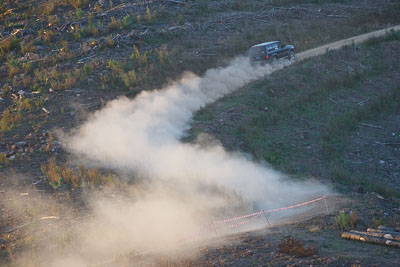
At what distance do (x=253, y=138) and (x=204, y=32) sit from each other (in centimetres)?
1402

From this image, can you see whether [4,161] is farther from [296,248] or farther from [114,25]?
[114,25]

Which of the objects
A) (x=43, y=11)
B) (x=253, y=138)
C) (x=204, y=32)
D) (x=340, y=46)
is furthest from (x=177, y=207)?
(x=43, y=11)

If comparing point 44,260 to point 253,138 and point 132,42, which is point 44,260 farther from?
point 132,42

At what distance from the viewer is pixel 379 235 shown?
923 centimetres

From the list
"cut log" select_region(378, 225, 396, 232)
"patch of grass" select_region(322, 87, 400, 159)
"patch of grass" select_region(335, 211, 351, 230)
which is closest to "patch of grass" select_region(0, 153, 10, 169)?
"patch of grass" select_region(335, 211, 351, 230)

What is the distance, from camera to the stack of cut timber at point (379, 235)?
8.88 m

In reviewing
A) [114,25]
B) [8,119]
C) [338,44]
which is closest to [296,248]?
[8,119]

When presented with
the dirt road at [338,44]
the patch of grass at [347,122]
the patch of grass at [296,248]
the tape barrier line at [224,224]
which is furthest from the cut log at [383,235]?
the dirt road at [338,44]

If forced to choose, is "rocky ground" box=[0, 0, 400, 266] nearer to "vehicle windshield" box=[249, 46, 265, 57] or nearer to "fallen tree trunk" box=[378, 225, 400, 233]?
"fallen tree trunk" box=[378, 225, 400, 233]

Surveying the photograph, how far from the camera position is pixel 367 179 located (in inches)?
606

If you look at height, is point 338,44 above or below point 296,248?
above

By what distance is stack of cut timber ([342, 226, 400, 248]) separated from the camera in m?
8.88

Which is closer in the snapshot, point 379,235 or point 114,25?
point 379,235

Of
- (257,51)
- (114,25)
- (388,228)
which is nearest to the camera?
(388,228)
